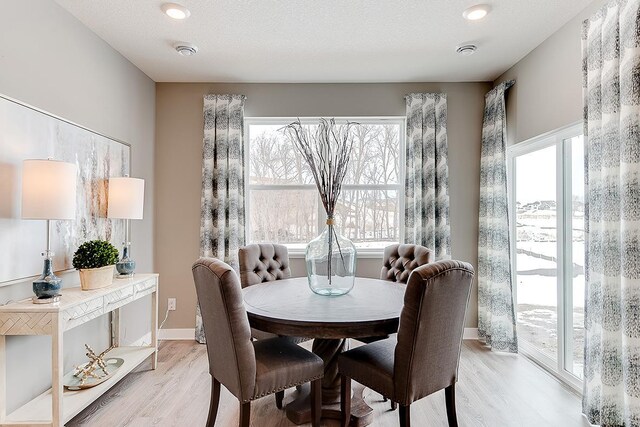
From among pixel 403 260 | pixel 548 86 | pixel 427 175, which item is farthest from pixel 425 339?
pixel 548 86

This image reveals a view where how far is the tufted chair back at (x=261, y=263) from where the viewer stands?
107 inches

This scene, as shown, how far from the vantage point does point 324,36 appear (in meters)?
2.69

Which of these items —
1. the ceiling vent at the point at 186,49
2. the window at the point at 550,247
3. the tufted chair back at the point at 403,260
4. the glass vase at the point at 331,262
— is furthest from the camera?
the ceiling vent at the point at 186,49

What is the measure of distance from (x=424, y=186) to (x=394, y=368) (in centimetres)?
226

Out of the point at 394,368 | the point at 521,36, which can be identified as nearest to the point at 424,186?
the point at 521,36

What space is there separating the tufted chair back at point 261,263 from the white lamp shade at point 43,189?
4.01 ft

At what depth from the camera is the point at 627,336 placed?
70.6 inches

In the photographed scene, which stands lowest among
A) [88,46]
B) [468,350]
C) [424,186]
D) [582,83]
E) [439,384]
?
[468,350]

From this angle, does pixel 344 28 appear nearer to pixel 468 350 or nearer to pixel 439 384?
pixel 439 384

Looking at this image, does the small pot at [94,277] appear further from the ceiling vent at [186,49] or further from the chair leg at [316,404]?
the ceiling vent at [186,49]

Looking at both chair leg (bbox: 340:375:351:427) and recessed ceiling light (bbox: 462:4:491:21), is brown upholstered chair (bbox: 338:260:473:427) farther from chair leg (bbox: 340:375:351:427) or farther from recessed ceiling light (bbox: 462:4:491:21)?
recessed ceiling light (bbox: 462:4:491:21)

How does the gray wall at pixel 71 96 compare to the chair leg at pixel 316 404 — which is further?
the gray wall at pixel 71 96

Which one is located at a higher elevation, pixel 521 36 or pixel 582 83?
pixel 521 36

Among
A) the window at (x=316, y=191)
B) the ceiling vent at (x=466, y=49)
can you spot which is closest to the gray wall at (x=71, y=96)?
the window at (x=316, y=191)
